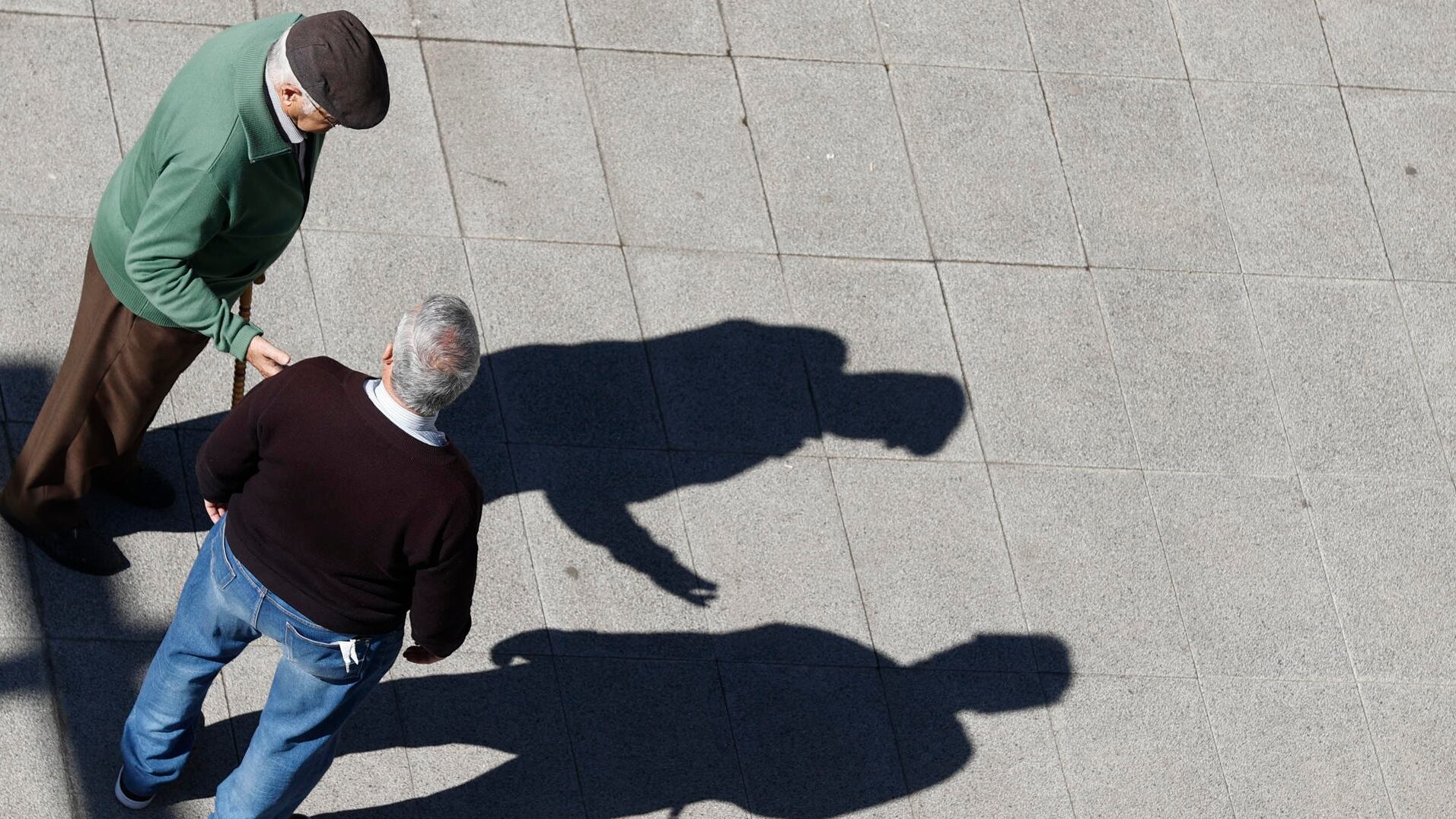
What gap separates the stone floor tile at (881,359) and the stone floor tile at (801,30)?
3.52ft

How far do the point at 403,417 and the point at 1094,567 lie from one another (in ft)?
10.5

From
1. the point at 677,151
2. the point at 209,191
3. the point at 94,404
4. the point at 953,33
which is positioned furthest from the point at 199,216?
the point at 953,33

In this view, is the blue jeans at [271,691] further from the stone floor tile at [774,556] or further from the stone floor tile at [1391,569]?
the stone floor tile at [1391,569]

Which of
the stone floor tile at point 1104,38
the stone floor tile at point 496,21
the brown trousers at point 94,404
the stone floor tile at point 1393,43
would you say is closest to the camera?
the brown trousers at point 94,404

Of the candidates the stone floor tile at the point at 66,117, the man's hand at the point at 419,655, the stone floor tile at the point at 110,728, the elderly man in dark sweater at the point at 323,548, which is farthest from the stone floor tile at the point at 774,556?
the stone floor tile at the point at 66,117

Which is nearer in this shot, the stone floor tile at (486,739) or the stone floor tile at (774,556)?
the stone floor tile at (486,739)

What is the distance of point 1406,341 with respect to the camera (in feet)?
21.8

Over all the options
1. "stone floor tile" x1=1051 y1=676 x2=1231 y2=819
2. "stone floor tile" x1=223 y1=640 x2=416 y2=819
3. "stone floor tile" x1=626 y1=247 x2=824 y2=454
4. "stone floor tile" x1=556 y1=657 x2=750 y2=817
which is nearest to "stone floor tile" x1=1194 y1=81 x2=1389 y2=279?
"stone floor tile" x1=1051 y1=676 x2=1231 y2=819

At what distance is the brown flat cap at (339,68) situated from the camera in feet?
12.1

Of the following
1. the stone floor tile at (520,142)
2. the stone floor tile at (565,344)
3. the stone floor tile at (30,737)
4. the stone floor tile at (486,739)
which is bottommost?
the stone floor tile at (30,737)

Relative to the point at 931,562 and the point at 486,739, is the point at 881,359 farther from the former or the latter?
the point at 486,739

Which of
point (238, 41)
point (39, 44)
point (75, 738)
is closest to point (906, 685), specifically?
point (75, 738)

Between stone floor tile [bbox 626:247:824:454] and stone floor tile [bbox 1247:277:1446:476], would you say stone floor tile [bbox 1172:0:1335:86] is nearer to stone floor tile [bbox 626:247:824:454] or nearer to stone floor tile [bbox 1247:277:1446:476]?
stone floor tile [bbox 1247:277:1446:476]

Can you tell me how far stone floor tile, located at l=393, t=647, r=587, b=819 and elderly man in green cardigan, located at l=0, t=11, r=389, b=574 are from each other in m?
1.23
